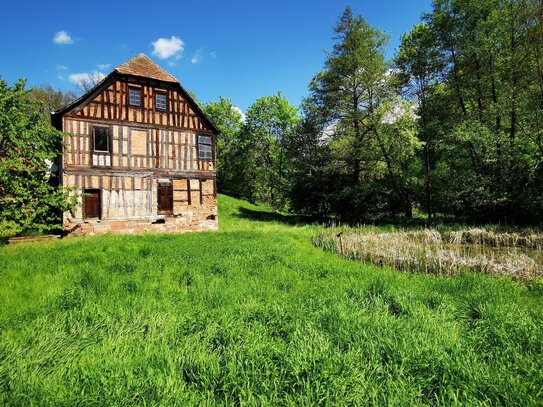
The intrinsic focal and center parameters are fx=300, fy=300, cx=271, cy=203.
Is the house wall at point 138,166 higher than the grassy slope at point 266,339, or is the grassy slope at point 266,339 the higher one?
the house wall at point 138,166

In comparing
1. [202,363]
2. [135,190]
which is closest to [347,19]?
[135,190]

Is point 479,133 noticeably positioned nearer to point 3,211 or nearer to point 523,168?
point 523,168

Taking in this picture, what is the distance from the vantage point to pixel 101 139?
17.7m

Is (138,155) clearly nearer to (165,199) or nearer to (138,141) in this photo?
(138,141)

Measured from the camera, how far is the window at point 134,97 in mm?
18438

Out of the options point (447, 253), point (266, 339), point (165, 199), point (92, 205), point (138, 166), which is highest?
point (138, 166)

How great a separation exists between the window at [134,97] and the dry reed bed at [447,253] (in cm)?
1376

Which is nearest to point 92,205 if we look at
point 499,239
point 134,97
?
point 134,97

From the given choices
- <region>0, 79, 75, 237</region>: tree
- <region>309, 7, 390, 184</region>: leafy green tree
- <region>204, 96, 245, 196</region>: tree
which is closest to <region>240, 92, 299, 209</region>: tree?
<region>204, 96, 245, 196</region>: tree

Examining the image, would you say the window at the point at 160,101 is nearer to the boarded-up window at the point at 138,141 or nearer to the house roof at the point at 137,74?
the house roof at the point at 137,74

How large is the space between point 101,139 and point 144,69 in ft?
17.2

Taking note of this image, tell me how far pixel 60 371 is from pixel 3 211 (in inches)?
254

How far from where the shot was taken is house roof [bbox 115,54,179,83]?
18.2 meters

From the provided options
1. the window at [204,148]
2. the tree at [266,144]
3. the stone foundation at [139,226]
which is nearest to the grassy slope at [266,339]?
the stone foundation at [139,226]
